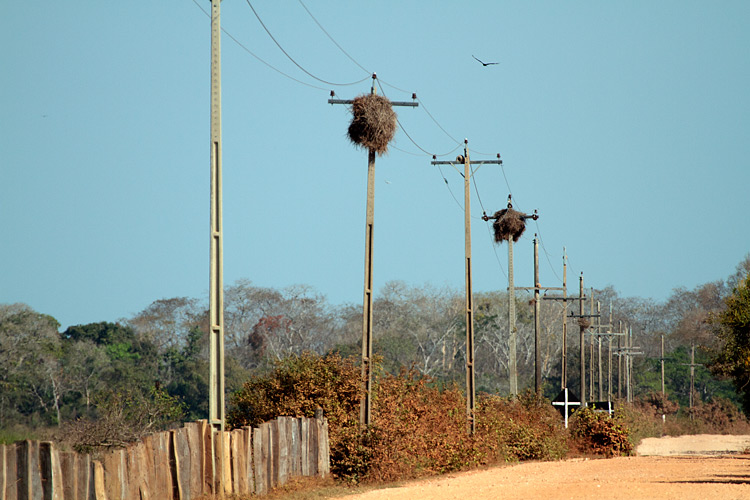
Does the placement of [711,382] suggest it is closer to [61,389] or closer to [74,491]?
[61,389]

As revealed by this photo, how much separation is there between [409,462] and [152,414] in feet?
25.4

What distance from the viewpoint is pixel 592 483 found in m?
19.3

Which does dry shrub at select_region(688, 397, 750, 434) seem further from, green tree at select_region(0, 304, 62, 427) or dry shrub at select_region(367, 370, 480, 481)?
dry shrub at select_region(367, 370, 480, 481)

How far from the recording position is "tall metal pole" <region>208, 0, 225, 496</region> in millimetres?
14914

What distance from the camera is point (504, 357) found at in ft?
291

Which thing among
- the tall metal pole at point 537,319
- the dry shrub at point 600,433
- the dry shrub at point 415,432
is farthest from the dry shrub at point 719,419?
the dry shrub at point 415,432

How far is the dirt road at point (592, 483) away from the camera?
16.7 meters

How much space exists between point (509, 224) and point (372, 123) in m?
18.1

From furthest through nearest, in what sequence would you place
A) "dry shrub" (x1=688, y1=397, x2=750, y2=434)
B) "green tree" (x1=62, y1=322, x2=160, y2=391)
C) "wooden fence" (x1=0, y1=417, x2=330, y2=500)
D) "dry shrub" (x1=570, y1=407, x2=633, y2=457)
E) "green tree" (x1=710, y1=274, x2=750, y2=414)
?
1. "dry shrub" (x1=688, y1=397, x2=750, y2=434)
2. "green tree" (x1=62, y1=322, x2=160, y2=391)
3. "dry shrub" (x1=570, y1=407, x2=633, y2=457)
4. "green tree" (x1=710, y1=274, x2=750, y2=414)
5. "wooden fence" (x1=0, y1=417, x2=330, y2=500)

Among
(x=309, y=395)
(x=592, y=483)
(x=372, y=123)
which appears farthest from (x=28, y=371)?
(x=592, y=483)

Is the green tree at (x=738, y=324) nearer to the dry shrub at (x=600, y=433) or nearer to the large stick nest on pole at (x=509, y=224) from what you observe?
the dry shrub at (x=600, y=433)

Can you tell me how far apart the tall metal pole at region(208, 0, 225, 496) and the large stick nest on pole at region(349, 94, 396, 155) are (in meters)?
7.64

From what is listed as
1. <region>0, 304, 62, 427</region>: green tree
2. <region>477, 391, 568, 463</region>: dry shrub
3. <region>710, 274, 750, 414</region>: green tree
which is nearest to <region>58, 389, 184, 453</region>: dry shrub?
<region>477, 391, 568, 463</region>: dry shrub

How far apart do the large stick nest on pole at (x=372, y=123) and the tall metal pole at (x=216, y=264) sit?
7635 mm
